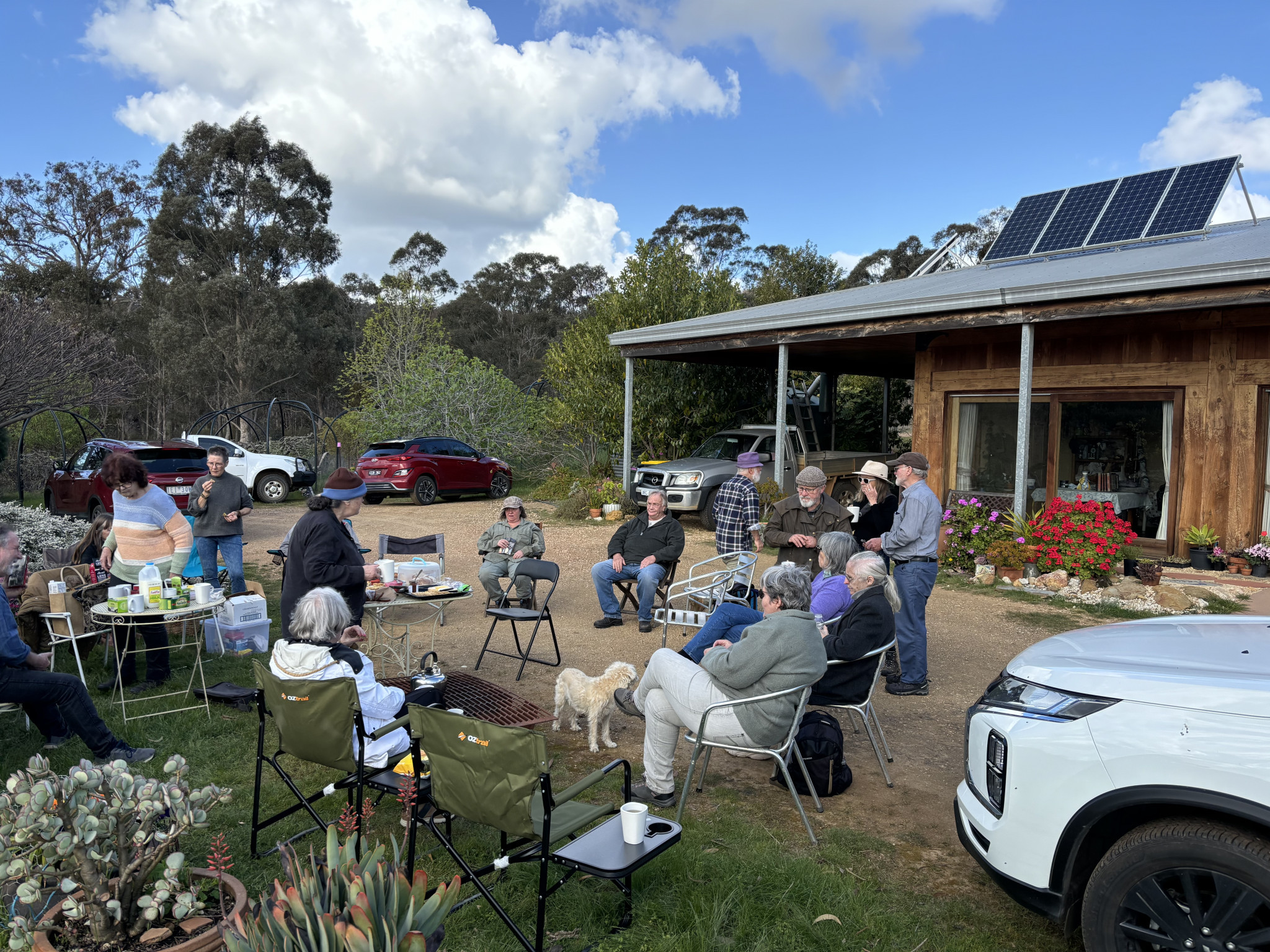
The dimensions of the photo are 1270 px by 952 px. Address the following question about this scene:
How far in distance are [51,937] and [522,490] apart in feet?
56.9

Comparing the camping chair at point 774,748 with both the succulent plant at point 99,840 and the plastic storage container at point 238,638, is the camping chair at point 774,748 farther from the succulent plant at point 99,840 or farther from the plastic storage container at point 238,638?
the plastic storage container at point 238,638

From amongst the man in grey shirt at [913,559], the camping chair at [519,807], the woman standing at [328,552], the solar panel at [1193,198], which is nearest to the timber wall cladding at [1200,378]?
the solar panel at [1193,198]

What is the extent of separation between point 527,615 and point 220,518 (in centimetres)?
331

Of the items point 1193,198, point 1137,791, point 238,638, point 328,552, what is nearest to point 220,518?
point 238,638

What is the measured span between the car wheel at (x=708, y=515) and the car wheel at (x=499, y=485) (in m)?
6.28

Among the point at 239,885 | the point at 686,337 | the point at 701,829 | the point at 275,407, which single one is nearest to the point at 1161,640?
the point at 701,829

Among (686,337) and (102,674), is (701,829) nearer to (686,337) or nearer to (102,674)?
(102,674)

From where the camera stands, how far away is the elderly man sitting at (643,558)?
7.10 m

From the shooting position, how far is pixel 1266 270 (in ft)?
25.3

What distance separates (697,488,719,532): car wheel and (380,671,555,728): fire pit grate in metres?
7.86

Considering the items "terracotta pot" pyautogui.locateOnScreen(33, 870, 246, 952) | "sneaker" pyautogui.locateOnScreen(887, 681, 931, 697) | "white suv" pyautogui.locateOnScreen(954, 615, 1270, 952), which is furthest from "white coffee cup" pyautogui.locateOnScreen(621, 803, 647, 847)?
"sneaker" pyautogui.locateOnScreen(887, 681, 931, 697)

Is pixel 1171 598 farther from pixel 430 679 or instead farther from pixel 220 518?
pixel 220 518

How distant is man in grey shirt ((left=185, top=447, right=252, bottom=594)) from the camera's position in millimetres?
7266

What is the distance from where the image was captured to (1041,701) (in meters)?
2.63
